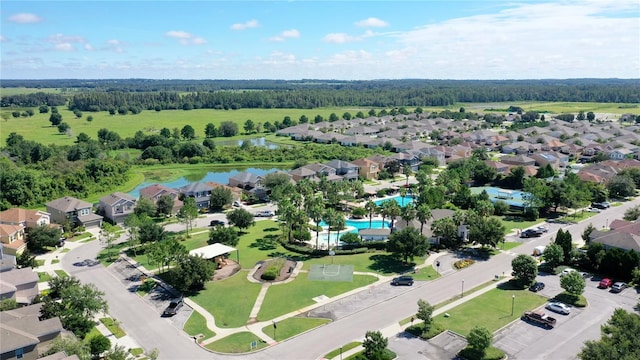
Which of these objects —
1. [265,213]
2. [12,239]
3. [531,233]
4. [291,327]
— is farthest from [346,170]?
[12,239]

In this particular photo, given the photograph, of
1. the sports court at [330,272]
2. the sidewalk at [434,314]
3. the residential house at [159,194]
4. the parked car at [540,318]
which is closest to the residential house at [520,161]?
the sidewalk at [434,314]

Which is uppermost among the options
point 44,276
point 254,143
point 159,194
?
point 159,194

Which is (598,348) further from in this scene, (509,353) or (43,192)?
(43,192)

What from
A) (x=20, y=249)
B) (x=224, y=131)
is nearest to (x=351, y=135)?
(x=224, y=131)

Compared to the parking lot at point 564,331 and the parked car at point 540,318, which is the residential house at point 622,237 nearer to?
the parking lot at point 564,331

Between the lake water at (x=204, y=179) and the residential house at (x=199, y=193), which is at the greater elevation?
the residential house at (x=199, y=193)

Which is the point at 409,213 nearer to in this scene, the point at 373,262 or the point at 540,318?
the point at 373,262
